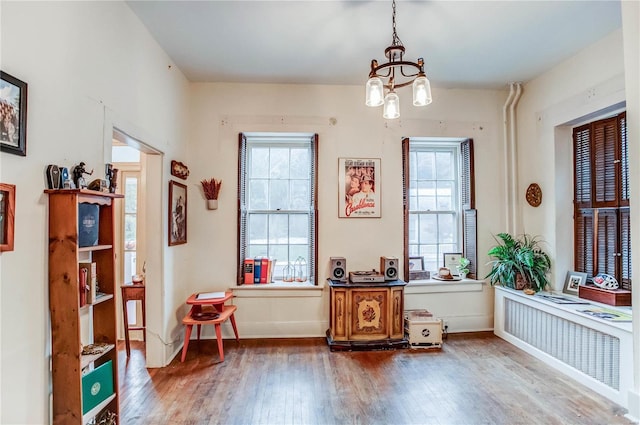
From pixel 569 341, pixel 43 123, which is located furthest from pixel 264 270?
pixel 569 341

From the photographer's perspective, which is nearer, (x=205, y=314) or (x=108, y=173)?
(x=108, y=173)

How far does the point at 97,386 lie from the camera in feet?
6.14

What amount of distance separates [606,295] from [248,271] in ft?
12.1

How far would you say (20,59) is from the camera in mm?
1539

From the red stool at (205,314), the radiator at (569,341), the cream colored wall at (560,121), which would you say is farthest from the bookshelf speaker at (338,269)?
the cream colored wall at (560,121)

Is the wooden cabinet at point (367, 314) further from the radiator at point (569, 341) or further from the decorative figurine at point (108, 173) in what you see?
the decorative figurine at point (108, 173)

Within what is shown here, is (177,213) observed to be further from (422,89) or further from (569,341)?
(569,341)

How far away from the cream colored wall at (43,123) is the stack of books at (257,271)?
2.03 meters

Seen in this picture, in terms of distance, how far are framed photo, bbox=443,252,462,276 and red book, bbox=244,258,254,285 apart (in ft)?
8.29

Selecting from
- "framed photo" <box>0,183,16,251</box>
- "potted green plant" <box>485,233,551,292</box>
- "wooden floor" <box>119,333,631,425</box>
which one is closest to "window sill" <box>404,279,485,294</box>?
"potted green plant" <box>485,233,551,292</box>

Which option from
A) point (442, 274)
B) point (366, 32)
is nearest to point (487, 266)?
point (442, 274)

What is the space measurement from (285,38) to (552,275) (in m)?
3.80

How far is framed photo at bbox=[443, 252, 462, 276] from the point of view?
4.23 meters

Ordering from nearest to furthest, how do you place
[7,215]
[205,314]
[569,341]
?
[7,215], [569,341], [205,314]
